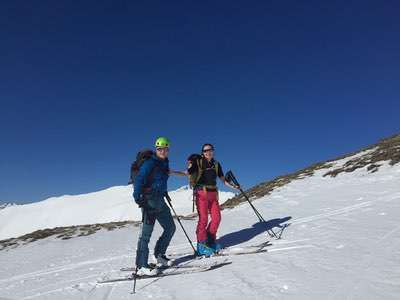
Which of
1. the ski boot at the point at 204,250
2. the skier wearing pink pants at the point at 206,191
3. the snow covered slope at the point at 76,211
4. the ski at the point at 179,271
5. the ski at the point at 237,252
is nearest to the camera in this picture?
the ski at the point at 179,271

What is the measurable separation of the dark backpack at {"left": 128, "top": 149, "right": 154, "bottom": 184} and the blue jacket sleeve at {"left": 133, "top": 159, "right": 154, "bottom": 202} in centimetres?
15

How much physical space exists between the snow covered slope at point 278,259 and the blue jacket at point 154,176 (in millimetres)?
1847

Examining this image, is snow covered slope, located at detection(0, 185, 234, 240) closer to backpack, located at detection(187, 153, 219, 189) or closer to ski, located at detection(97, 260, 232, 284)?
backpack, located at detection(187, 153, 219, 189)

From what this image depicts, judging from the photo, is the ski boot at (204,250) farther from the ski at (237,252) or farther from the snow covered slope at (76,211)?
the snow covered slope at (76,211)

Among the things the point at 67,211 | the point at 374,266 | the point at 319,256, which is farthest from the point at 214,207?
the point at 67,211

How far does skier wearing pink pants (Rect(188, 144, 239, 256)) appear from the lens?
9.57 metres

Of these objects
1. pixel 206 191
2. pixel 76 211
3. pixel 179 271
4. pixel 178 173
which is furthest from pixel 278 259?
pixel 76 211

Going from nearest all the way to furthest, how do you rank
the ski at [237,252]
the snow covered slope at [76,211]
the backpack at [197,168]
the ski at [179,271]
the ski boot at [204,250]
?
the ski at [179,271] → the ski at [237,252] → the ski boot at [204,250] → the backpack at [197,168] → the snow covered slope at [76,211]

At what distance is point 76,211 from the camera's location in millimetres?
116875

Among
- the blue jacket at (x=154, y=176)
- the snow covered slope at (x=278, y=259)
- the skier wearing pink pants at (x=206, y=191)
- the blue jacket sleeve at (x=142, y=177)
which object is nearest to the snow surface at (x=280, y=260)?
the snow covered slope at (x=278, y=259)

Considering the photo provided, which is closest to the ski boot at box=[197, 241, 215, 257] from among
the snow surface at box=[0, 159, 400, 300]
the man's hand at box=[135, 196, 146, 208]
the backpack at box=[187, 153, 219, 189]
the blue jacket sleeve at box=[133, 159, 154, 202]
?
the snow surface at box=[0, 159, 400, 300]

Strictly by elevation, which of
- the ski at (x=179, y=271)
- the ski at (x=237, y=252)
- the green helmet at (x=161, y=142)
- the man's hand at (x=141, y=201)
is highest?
the green helmet at (x=161, y=142)

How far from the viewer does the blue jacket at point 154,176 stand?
786 cm

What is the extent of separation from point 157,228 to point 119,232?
1.99 meters
